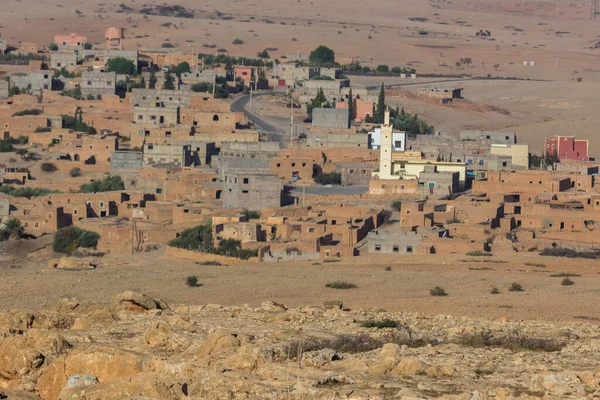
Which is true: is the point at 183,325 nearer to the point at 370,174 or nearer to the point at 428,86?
the point at 370,174

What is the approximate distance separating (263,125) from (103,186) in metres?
15.1

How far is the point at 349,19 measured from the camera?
15700 centimetres

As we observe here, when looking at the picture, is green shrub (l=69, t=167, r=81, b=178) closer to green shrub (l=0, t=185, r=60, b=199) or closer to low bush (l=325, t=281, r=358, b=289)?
green shrub (l=0, t=185, r=60, b=199)

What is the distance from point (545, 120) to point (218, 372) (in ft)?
213

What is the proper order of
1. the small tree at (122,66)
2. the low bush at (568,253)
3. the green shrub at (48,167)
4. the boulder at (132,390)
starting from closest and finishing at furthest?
the boulder at (132,390) → the low bush at (568,253) → the green shrub at (48,167) → the small tree at (122,66)

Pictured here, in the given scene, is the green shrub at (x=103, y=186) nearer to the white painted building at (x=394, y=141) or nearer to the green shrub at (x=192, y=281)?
the white painted building at (x=394, y=141)

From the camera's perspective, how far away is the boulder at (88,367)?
14.6m

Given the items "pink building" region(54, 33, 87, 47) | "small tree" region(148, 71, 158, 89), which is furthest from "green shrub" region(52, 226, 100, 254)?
→ "pink building" region(54, 33, 87, 47)

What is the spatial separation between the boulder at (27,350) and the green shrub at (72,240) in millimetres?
22516

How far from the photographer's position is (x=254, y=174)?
44219 mm

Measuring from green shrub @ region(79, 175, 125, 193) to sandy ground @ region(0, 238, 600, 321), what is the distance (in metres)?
12.5

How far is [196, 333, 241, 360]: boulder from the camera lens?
15.4m

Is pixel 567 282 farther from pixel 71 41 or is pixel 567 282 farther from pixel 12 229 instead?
pixel 71 41

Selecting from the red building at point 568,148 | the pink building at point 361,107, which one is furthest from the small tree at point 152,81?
the red building at point 568,148
